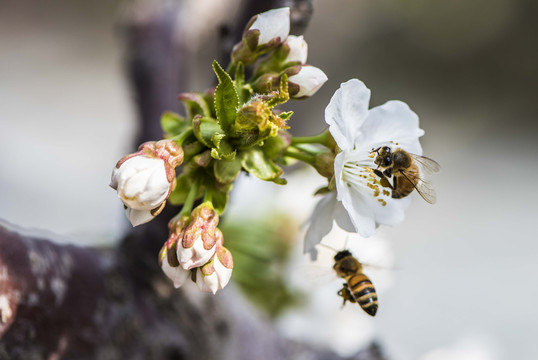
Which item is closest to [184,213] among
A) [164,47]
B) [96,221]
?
[164,47]

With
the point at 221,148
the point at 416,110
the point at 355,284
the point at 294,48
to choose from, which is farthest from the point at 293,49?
the point at 416,110

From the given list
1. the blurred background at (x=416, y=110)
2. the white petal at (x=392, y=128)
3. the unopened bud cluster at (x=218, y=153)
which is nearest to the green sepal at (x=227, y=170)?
the unopened bud cluster at (x=218, y=153)

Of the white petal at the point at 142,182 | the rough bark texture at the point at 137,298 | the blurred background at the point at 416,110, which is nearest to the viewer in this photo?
the white petal at the point at 142,182

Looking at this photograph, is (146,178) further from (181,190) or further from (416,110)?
(416,110)

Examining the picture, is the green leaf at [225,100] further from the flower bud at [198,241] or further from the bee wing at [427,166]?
the bee wing at [427,166]

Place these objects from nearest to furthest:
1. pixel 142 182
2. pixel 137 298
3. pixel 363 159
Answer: pixel 142 182 → pixel 363 159 → pixel 137 298
